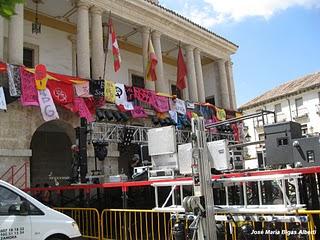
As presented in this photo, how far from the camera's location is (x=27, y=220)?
6789mm

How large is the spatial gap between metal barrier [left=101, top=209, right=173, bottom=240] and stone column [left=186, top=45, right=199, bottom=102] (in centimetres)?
1428

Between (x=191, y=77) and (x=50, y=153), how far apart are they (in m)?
9.36

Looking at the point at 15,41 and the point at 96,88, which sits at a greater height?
the point at 15,41

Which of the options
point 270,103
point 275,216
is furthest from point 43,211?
point 270,103

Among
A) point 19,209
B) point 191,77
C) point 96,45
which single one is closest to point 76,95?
point 96,45

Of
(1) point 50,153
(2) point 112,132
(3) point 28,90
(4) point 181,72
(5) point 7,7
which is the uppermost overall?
(4) point 181,72

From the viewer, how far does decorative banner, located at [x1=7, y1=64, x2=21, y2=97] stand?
46.0 ft

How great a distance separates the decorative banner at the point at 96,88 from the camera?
658 inches

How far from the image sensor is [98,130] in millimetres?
16391

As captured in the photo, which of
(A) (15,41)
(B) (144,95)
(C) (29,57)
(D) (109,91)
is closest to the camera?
(A) (15,41)

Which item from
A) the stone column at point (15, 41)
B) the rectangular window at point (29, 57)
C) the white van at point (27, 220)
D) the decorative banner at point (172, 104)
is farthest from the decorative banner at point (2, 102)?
the decorative banner at point (172, 104)

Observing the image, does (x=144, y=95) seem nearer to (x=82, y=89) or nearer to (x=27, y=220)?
(x=82, y=89)

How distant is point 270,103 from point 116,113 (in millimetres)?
34940

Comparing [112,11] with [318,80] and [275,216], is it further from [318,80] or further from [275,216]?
[318,80]
